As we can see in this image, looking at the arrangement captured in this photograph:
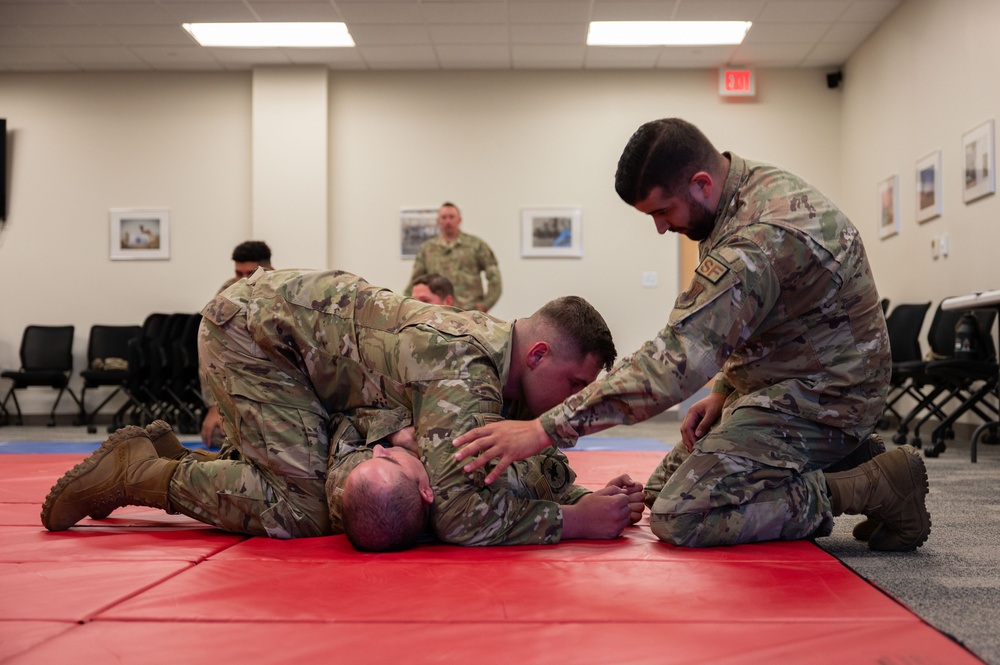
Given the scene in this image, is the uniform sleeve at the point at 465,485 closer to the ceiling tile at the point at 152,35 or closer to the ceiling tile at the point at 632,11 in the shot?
the ceiling tile at the point at 632,11

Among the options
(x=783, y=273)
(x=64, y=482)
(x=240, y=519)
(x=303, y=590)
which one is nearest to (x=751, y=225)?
(x=783, y=273)

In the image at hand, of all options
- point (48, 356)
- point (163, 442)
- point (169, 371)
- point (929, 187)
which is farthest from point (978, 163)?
point (48, 356)

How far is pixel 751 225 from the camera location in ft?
6.91

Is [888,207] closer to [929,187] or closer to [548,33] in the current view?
[929,187]

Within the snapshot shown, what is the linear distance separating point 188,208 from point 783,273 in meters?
7.86

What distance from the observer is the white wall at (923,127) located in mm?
5848

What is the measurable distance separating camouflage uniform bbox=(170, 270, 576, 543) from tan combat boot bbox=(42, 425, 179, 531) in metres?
0.05

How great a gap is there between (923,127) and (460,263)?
3.69 m

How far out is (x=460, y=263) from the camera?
7598 mm

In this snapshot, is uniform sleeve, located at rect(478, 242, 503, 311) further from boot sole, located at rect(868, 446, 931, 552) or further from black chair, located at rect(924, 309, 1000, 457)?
boot sole, located at rect(868, 446, 931, 552)

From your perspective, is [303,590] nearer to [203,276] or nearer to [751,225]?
[751,225]

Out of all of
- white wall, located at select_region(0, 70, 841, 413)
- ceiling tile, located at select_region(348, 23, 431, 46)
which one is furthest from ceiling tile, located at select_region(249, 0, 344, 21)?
white wall, located at select_region(0, 70, 841, 413)

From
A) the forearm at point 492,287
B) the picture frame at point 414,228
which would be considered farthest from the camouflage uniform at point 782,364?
the picture frame at point 414,228

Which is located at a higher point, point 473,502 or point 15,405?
point 473,502
